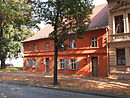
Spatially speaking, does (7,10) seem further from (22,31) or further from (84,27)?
(84,27)

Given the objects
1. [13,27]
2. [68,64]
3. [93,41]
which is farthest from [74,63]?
[13,27]

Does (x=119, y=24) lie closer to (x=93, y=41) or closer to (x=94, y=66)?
(x=93, y=41)

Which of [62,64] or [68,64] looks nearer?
[68,64]

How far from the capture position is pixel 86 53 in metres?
20.4

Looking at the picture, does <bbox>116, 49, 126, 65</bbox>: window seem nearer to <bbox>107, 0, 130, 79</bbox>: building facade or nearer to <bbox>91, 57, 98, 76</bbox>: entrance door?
<bbox>107, 0, 130, 79</bbox>: building facade

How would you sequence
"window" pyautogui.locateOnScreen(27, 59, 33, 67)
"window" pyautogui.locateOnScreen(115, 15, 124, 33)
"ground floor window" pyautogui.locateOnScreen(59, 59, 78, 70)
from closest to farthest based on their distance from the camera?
"window" pyautogui.locateOnScreen(115, 15, 124, 33) < "ground floor window" pyautogui.locateOnScreen(59, 59, 78, 70) < "window" pyautogui.locateOnScreen(27, 59, 33, 67)

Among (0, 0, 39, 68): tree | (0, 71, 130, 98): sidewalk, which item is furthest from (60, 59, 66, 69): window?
(0, 0, 39, 68): tree

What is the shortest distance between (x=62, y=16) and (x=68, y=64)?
1042 cm

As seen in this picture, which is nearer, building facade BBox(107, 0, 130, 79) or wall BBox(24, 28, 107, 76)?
building facade BBox(107, 0, 130, 79)

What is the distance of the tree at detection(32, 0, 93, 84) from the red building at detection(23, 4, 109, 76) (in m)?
5.78

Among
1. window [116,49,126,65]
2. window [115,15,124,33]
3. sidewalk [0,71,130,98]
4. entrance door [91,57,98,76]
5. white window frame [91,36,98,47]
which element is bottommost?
sidewalk [0,71,130,98]

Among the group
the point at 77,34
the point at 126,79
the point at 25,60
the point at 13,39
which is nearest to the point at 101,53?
the point at 126,79

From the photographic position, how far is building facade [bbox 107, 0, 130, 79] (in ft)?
55.3

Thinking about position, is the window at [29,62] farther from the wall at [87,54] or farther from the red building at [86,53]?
the wall at [87,54]
